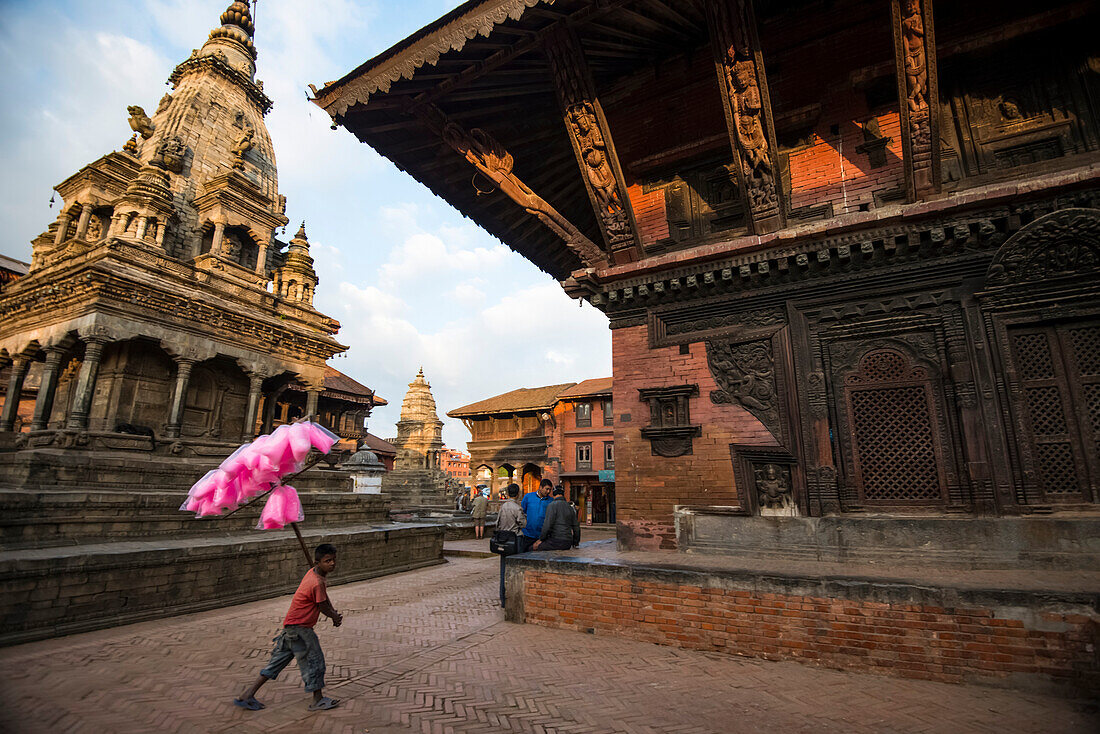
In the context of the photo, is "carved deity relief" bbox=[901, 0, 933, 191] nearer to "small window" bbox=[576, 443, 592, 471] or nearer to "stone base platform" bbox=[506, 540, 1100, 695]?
"stone base platform" bbox=[506, 540, 1100, 695]

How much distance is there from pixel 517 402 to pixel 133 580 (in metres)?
30.9

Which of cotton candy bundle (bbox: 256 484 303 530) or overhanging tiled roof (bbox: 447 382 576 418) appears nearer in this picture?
cotton candy bundle (bbox: 256 484 303 530)

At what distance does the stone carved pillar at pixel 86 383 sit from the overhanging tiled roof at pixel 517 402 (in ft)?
80.3

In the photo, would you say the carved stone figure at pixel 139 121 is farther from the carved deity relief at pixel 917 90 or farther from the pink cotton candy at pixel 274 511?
the carved deity relief at pixel 917 90

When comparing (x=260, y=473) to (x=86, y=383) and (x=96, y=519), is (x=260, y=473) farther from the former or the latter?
(x=86, y=383)

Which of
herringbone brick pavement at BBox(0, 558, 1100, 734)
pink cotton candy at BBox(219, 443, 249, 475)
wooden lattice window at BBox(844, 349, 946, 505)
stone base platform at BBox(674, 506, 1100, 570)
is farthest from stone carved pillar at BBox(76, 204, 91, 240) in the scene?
wooden lattice window at BBox(844, 349, 946, 505)

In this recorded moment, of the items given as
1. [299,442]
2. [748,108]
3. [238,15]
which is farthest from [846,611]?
[238,15]

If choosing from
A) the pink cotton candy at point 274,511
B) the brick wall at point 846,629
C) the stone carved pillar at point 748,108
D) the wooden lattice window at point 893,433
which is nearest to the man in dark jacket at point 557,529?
the brick wall at point 846,629

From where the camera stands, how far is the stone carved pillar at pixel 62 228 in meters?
18.6

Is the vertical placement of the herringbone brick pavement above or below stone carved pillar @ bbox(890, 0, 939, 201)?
below

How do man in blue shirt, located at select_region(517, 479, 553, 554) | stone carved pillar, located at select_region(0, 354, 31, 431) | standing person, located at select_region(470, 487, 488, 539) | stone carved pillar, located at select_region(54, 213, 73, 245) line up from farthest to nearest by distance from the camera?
standing person, located at select_region(470, 487, 488, 539) < stone carved pillar, located at select_region(54, 213, 73, 245) < stone carved pillar, located at select_region(0, 354, 31, 431) < man in blue shirt, located at select_region(517, 479, 553, 554)

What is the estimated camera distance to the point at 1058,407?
19.1ft

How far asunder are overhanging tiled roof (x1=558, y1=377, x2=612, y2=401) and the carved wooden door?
2673cm

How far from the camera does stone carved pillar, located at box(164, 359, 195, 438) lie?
16438 mm
